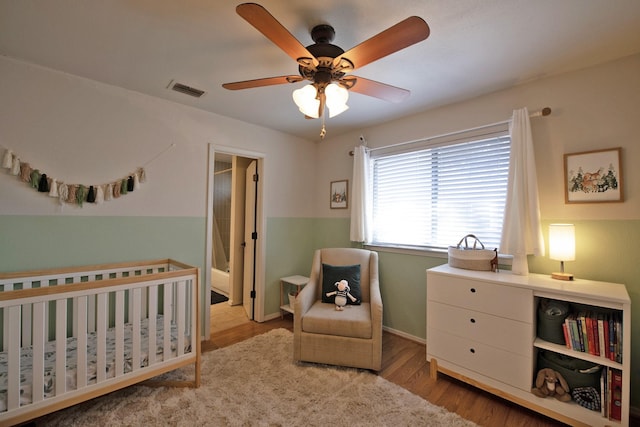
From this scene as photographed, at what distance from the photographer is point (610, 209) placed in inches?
72.6

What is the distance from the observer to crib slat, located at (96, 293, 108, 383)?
1642 millimetres

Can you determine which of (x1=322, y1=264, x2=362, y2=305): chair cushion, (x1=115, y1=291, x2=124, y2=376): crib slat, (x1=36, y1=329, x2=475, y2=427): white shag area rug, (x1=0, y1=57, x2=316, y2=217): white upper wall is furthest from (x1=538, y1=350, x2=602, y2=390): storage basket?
(x1=0, y1=57, x2=316, y2=217): white upper wall

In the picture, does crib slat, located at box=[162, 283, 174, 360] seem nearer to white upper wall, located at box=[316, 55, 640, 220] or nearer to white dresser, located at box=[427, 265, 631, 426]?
white dresser, located at box=[427, 265, 631, 426]

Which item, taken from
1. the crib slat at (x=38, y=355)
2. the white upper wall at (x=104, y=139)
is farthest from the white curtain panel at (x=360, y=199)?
the crib slat at (x=38, y=355)

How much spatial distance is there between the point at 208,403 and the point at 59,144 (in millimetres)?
2180

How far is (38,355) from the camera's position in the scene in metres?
1.46

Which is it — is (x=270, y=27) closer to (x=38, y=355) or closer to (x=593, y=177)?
(x=38, y=355)

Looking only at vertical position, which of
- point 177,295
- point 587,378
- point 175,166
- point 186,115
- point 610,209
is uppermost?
point 186,115

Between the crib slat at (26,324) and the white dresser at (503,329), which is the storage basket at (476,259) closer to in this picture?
the white dresser at (503,329)

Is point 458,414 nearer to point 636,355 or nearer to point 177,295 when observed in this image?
point 636,355

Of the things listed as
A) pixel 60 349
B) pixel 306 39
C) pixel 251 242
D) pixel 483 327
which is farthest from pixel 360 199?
pixel 60 349

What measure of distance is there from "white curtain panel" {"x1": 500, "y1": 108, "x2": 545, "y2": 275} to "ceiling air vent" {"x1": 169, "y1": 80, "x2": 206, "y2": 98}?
2.59 metres

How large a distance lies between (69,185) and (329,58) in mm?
2164

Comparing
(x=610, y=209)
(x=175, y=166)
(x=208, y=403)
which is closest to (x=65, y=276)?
(x=175, y=166)
